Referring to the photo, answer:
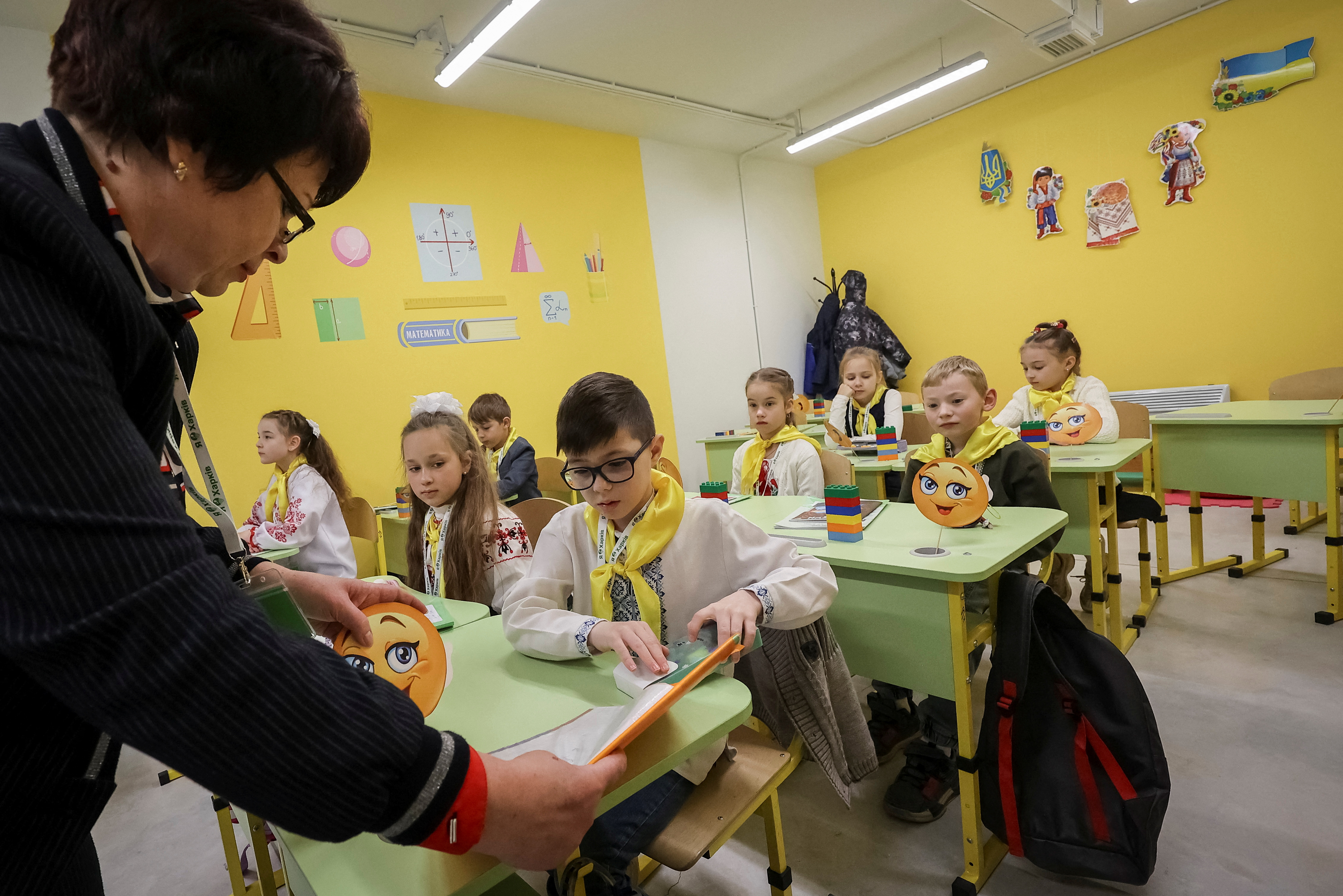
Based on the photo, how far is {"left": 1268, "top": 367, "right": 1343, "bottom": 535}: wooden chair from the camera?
356cm

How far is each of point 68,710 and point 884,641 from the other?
1.56 meters

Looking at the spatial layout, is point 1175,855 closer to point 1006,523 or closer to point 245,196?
point 1006,523

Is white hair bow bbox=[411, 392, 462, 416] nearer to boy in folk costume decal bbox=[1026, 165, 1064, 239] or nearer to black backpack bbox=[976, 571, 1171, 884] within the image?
black backpack bbox=[976, 571, 1171, 884]

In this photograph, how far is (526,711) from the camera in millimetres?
992

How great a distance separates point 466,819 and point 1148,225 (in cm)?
599

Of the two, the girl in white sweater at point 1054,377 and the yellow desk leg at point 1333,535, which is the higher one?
the girl in white sweater at point 1054,377

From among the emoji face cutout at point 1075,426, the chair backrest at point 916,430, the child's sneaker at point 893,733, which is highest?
the emoji face cutout at point 1075,426

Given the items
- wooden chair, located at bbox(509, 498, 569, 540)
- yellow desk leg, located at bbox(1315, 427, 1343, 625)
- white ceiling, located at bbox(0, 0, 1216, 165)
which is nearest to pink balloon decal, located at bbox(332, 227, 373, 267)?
white ceiling, located at bbox(0, 0, 1216, 165)

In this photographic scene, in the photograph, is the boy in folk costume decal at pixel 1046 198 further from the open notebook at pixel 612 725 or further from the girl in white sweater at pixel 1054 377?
the open notebook at pixel 612 725

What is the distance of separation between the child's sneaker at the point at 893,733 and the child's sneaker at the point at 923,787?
156 millimetres

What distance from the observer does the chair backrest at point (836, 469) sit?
9.11 ft

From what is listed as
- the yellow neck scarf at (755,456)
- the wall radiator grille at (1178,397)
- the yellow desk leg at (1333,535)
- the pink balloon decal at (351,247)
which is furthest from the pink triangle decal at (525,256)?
the yellow desk leg at (1333,535)

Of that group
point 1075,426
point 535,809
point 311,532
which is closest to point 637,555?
point 535,809

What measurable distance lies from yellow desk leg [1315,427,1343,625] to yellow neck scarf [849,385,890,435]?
1935mm
